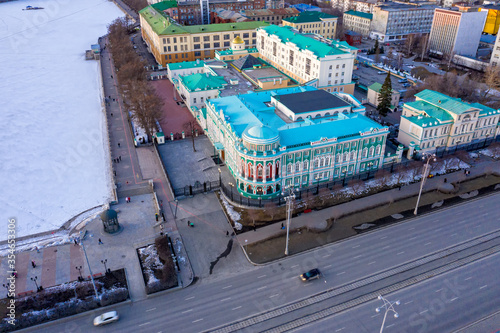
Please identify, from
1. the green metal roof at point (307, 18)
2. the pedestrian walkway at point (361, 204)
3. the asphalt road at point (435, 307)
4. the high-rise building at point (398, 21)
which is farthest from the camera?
the high-rise building at point (398, 21)

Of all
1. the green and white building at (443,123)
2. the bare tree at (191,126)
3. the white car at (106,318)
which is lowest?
the white car at (106,318)

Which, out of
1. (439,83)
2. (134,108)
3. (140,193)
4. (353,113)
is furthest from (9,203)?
(439,83)

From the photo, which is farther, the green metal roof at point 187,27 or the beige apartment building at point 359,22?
the beige apartment building at point 359,22

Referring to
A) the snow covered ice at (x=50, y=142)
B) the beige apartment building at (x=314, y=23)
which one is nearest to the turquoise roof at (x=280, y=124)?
the snow covered ice at (x=50, y=142)

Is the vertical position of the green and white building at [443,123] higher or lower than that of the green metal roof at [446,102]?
lower

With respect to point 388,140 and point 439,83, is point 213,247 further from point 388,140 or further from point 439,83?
point 439,83

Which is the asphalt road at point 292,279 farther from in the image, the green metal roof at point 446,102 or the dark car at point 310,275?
the green metal roof at point 446,102
